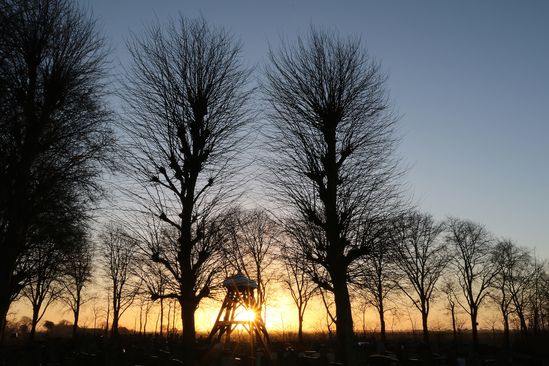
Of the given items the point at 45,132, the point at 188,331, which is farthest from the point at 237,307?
the point at 45,132

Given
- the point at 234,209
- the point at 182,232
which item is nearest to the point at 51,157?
the point at 182,232

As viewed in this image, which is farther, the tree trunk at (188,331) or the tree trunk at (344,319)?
the tree trunk at (344,319)

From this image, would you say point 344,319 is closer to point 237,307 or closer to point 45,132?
point 237,307

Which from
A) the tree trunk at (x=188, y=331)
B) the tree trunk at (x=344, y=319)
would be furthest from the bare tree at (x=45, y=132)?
the tree trunk at (x=344, y=319)

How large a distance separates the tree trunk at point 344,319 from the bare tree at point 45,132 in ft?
25.0

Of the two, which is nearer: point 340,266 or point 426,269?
point 340,266

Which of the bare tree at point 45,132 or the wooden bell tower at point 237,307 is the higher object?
the bare tree at point 45,132

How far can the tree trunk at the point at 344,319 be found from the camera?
12.6 meters

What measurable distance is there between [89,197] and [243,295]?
6183mm

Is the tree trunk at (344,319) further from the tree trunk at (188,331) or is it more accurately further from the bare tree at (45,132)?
the bare tree at (45,132)

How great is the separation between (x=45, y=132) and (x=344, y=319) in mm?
9830

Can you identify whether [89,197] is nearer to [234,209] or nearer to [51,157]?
[51,157]

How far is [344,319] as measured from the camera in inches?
509

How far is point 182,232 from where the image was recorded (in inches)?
509
